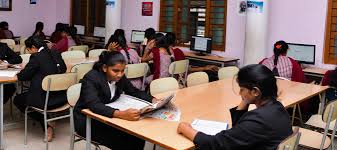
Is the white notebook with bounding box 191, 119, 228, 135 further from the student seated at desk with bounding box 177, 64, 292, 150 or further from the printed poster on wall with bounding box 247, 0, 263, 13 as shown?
the printed poster on wall with bounding box 247, 0, 263, 13

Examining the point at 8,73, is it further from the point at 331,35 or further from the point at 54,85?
the point at 331,35

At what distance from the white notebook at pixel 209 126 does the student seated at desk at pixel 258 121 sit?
0.93 feet

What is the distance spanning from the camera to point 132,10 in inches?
324

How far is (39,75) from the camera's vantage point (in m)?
3.94

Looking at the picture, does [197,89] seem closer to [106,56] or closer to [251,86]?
[106,56]

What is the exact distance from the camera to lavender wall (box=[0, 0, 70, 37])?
9.27m

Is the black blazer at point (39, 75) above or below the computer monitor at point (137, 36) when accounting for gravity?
below

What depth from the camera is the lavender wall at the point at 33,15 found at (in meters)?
9.27

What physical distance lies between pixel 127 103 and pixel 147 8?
5329 millimetres

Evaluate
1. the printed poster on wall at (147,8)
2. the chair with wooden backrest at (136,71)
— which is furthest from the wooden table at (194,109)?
the printed poster on wall at (147,8)

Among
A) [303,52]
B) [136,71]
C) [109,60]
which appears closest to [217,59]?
[303,52]

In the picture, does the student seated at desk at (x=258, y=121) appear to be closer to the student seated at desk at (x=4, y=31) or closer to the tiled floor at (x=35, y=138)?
the tiled floor at (x=35, y=138)

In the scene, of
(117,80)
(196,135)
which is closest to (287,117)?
(196,135)

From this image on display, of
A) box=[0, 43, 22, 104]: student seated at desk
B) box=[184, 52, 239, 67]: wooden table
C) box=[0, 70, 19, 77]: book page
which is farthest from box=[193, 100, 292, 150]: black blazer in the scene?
box=[184, 52, 239, 67]: wooden table
